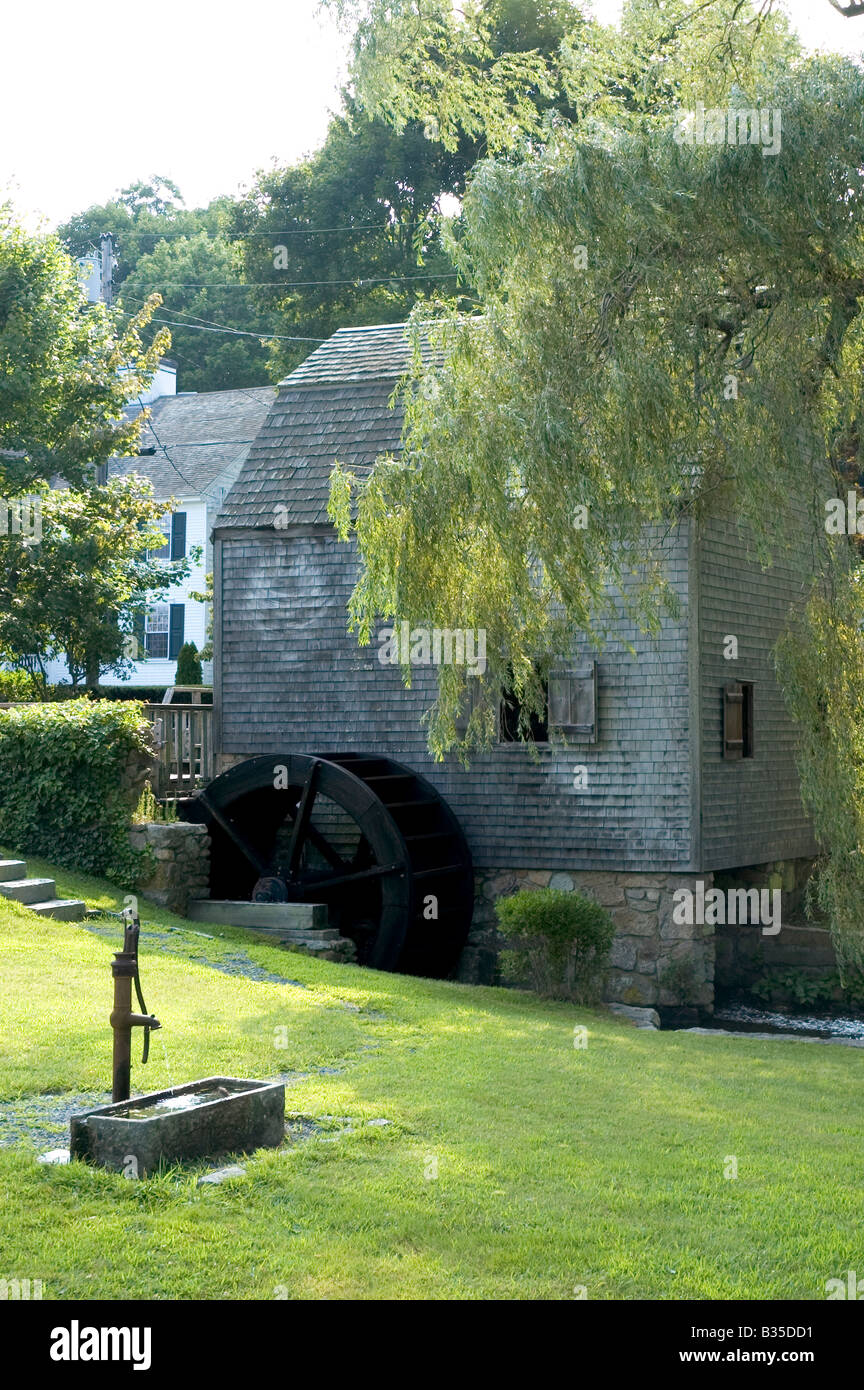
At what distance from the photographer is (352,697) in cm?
1462

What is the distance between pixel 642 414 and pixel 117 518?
37.2ft

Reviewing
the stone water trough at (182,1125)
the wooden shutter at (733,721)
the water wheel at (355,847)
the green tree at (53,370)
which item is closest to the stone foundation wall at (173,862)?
the water wheel at (355,847)

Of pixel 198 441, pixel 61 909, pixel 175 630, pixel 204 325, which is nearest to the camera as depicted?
pixel 61 909

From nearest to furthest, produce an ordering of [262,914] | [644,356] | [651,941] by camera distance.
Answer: [644,356]
[262,914]
[651,941]

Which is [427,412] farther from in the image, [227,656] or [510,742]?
[227,656]

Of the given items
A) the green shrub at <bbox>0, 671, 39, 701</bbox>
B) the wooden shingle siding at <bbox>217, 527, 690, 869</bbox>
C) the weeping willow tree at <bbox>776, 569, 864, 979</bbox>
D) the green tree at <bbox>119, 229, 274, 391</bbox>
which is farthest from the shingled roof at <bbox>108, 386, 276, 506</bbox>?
the weeping willow tree at <bbox>776, 569, 864, 979</bbox>

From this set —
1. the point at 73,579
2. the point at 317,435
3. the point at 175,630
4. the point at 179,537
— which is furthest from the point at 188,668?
the point at 317,435

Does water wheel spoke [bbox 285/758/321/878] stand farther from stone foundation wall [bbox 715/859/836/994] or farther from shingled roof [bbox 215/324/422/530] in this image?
stone foundation wall [bbox 715/859/836/994]

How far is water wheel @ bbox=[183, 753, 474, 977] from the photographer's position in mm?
13094

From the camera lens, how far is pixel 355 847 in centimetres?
1480

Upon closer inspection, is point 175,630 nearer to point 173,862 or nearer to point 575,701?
point 173,862

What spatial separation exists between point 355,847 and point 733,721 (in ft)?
13.7

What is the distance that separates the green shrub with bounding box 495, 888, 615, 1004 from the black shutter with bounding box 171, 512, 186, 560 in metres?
17.5

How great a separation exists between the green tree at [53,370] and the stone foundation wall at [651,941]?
9134 mm
